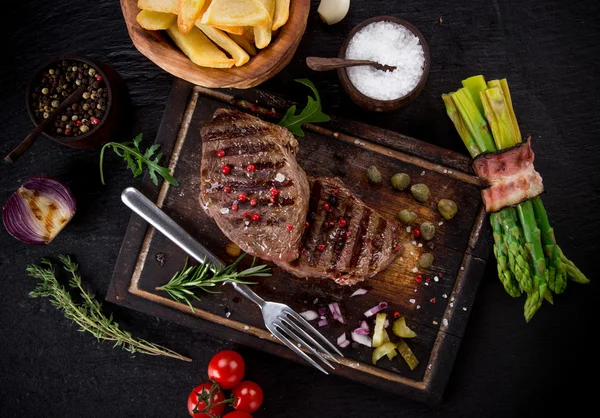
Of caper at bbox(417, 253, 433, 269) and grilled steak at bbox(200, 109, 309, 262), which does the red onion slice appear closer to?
grilled steak at bbox(200, 109, 309, 262)

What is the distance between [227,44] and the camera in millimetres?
3961

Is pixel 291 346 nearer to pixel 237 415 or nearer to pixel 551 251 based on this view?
pixel 237 415

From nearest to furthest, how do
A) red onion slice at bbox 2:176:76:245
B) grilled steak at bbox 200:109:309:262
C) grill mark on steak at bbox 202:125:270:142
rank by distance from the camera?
grilled steak at bbox 200:109:309:262 → grill mark on steak at bbox 202:125:270:142 → red onion slice at bbox 2:176:76:245

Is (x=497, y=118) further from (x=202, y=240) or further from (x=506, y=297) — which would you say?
(x=202, y=240)

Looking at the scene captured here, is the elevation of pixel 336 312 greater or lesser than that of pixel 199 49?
lesser

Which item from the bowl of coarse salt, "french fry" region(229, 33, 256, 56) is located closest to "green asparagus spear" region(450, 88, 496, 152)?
the bowl of coarse salt

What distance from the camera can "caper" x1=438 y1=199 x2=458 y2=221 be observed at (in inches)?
188

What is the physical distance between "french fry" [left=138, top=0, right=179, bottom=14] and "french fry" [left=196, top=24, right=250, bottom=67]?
8.0 inches

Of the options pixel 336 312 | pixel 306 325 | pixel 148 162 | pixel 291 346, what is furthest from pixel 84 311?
pixel 336 312

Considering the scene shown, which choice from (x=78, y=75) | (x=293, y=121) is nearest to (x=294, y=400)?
(x=293, y=121)

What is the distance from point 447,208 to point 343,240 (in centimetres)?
105

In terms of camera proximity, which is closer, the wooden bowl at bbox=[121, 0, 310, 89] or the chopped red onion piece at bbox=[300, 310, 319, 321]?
the wooden bowl at bbox=[121, 0, 310, 89]

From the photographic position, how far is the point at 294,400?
5.12m

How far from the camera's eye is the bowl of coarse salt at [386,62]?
180 inches
